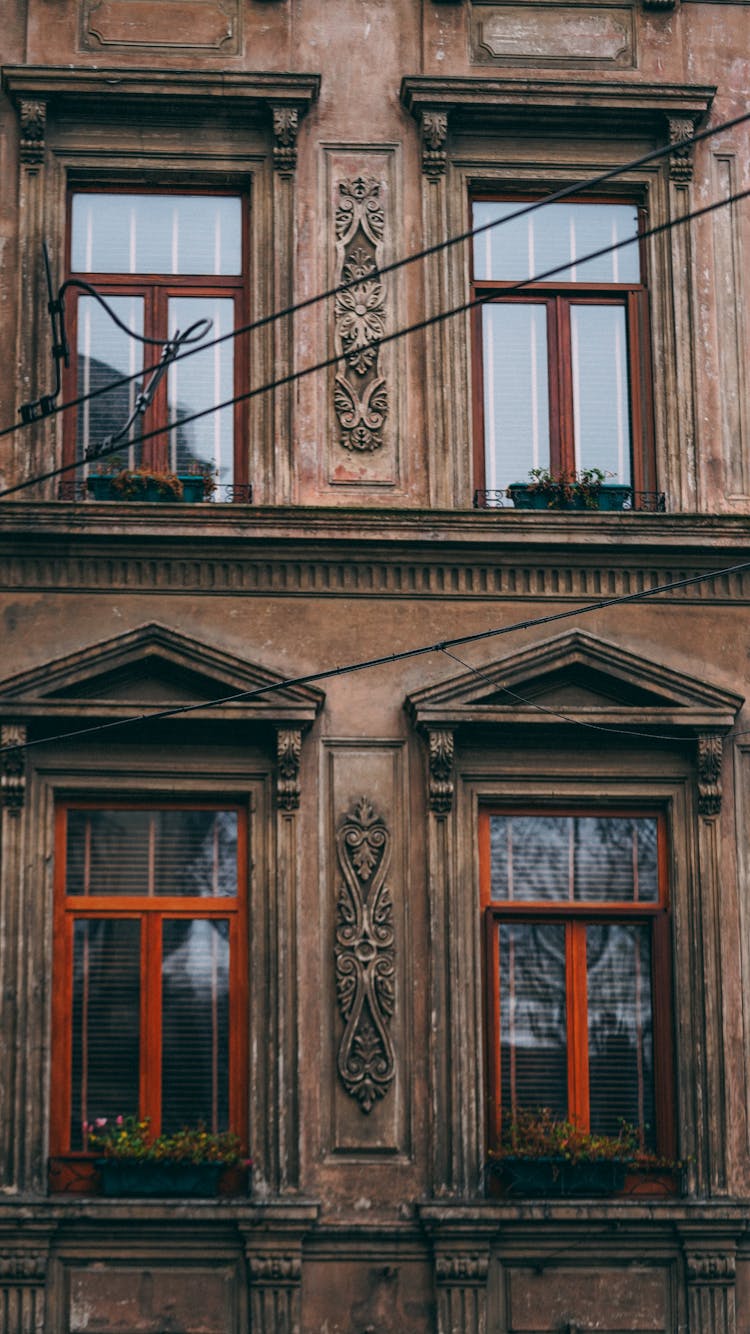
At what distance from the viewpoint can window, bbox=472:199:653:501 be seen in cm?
1884

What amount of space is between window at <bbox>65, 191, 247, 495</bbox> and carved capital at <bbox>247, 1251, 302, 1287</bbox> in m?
6.07

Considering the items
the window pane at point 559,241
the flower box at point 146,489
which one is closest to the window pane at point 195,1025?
the flower box at point 146,489

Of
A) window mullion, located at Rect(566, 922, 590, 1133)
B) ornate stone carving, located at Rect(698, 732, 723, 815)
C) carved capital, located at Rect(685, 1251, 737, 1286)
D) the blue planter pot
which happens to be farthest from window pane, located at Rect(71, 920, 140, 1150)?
ornate stone carving, located at Rect(698, 732, 723, 815)

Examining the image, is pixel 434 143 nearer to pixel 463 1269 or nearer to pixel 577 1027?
pixel 577 1027

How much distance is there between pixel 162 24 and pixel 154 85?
650 millimetres

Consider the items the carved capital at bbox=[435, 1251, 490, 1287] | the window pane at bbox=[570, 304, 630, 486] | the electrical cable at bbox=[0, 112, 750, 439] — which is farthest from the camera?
the window pane at bbox=[570, 304, 630, 486]

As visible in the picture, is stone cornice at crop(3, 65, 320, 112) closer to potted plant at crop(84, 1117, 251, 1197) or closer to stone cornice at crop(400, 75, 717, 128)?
stone cornice at crop(400, 75, 717, 128)

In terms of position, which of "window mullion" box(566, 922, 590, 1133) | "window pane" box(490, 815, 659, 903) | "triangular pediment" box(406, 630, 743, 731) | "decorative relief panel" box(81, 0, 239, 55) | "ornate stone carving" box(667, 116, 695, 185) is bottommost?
"window mullion" box(566, 922, 590, 1133)

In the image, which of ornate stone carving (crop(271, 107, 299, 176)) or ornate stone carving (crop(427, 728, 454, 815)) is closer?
ornate stone carving (crop(427, 728, 454, 815))

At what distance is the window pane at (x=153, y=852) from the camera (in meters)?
17.7

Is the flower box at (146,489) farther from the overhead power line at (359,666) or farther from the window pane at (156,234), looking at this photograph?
the window pane at (156,234)

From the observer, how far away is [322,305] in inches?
734

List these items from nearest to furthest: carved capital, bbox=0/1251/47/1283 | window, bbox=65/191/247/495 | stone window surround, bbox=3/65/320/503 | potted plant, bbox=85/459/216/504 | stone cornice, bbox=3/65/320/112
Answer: carved capital, bbox=0/1251/47/1283 → potted plant, bbox=85/459/216/504 → stone window surround, bbox=3/65/320/503 → stone cornice, bbox=3/65/320/112 → window, bbox=65/191/247/495

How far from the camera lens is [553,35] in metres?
19.4
